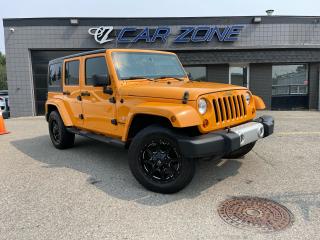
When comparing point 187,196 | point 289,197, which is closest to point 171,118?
point 187,196

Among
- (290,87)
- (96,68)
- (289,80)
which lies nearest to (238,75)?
(289,80)

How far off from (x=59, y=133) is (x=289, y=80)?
12.6 meters

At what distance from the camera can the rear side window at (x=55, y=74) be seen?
631cm

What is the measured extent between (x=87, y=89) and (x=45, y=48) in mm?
10150

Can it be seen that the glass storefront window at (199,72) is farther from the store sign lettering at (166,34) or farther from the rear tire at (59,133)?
the rear tire at (59,133)

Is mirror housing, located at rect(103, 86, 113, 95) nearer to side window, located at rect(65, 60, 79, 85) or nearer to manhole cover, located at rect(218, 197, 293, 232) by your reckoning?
side window, located at rect(65, 60, 79, 85)

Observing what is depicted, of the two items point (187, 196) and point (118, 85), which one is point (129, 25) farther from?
point (187, 196)

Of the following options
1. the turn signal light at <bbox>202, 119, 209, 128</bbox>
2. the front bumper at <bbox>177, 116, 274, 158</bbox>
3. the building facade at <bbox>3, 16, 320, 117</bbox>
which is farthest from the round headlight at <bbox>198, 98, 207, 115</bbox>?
the building facade at <bbox>3, 16, 320, 117</bbox>

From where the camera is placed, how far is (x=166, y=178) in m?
3.82

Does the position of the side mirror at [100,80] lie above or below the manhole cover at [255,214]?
above

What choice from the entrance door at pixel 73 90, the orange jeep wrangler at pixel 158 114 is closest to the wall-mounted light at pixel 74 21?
the entrance door at pixel 73 90

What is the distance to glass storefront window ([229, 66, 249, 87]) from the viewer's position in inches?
580

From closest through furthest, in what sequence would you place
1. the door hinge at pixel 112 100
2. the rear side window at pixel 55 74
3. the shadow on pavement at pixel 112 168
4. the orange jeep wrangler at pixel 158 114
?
the orange jeep wrangler at pixel 158 114 → the shadow on pavement at pixel 112 168 → the door hinge at pixel 112 100 → the rear side window at pixel 55 74

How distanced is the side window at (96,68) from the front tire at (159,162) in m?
1.30
